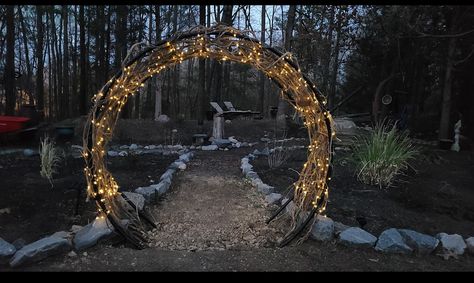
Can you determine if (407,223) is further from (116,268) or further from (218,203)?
(116,268)

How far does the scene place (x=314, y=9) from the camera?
12.4 metres

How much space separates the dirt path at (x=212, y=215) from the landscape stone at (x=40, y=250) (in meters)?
0.82

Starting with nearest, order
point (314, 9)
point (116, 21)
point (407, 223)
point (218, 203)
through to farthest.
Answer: point (407, 223)
point (218, 203)
point (314, 9)
point (116, 21)

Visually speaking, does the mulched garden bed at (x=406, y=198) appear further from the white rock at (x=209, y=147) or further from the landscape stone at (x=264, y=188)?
the white rock at (x=209, y=147)

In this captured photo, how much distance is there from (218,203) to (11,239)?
2.22 m

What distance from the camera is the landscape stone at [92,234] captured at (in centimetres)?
324

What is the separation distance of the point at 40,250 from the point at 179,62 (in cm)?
197

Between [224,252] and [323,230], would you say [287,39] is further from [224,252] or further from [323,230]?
[224,252]

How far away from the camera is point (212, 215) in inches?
174

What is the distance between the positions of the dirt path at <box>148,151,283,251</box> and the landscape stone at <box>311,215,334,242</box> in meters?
0.39

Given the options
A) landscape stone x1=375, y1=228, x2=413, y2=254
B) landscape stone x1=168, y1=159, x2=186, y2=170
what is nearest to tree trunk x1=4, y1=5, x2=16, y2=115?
landscape stone x1=168, y1=159, x2=186, y2=170

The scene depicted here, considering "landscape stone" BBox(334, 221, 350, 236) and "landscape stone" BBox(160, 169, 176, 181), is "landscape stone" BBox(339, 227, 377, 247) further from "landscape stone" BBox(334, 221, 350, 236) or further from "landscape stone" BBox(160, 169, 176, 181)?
"landscape stone" BBox(160, 169, 176, 181)
